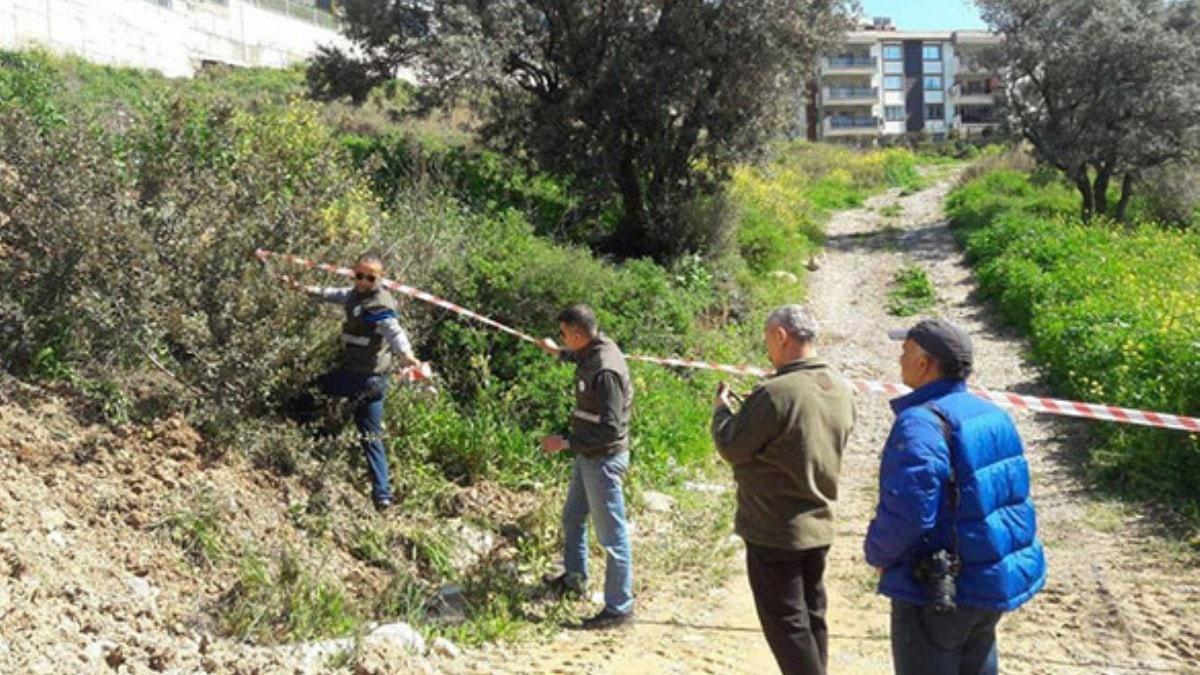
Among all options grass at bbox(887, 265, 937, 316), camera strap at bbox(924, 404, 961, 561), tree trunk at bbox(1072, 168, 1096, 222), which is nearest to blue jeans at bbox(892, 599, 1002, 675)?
camera strap at bbox(924, 404, 961, 561)

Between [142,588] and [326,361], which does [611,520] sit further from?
[326,361]

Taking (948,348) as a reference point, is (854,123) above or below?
above

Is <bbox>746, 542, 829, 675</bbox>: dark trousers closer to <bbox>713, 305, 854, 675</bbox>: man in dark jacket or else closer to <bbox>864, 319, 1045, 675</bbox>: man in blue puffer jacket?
<bbox>713, 305, 854, 675</bbox>: man in dark jacket

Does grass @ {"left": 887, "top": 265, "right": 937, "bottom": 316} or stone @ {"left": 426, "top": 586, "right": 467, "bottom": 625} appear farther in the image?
grass @ {"left": 887, "top": 265, "right": 937, "bottom": 316}

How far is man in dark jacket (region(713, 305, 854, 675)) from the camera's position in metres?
4.27

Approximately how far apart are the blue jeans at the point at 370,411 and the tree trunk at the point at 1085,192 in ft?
72.8

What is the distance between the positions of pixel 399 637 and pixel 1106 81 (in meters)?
24.3

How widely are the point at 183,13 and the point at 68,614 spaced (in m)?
35.1

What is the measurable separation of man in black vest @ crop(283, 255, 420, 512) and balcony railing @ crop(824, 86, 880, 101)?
257 feet

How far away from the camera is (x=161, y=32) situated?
34375mm

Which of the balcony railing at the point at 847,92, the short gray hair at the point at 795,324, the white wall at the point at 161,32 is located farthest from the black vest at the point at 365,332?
the balcony railing at the point at 847,92

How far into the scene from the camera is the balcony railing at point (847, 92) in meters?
81.4

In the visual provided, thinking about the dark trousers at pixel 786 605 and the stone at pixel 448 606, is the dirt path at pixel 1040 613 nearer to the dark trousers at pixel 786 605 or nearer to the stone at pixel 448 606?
the stone at pixel 448 606

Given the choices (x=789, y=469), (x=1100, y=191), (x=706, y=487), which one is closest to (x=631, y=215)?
(x=706, y=487)
